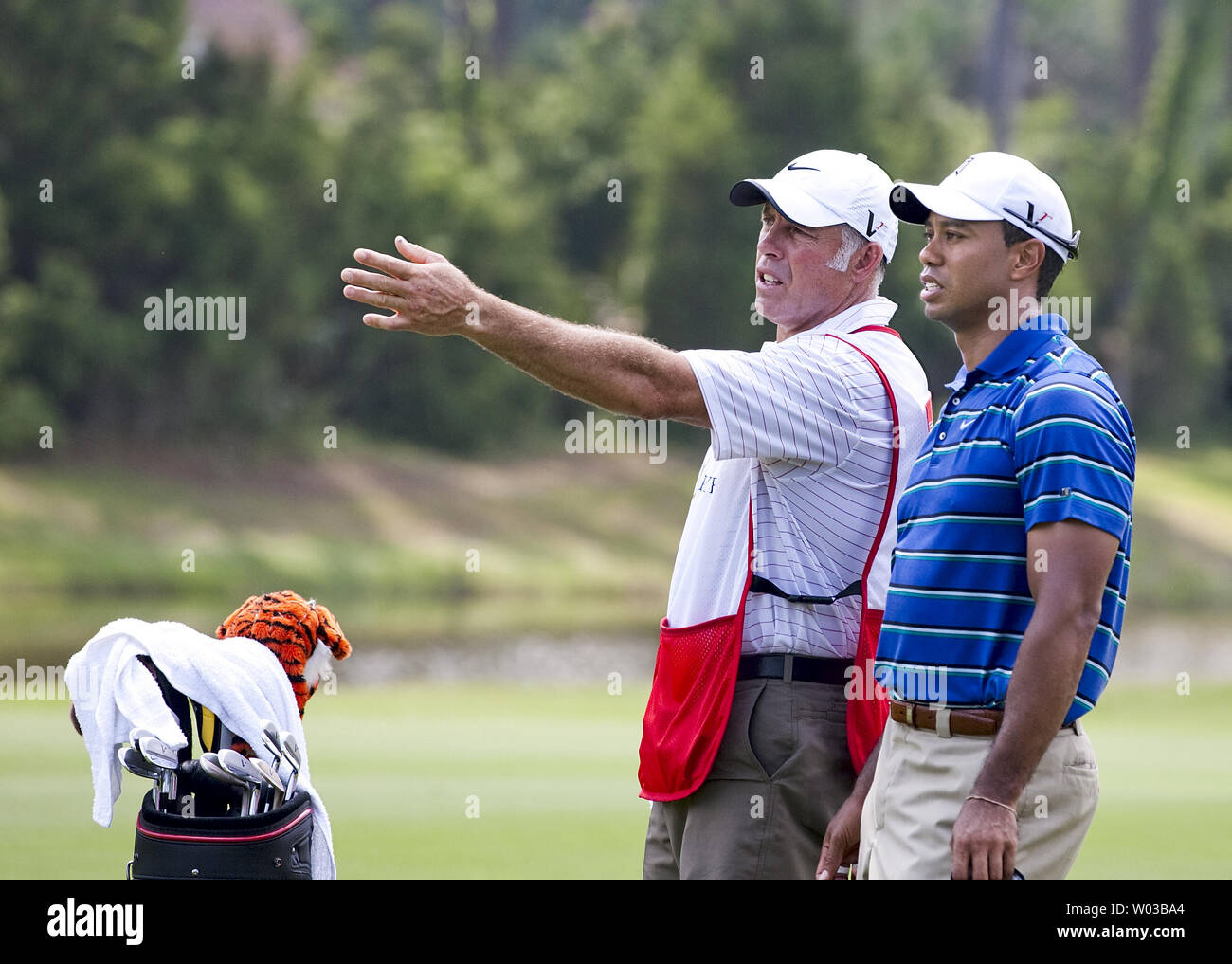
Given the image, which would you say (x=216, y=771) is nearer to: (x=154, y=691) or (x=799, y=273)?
(x=154, y=691)

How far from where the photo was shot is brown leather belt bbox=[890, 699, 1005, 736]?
10.2 ft

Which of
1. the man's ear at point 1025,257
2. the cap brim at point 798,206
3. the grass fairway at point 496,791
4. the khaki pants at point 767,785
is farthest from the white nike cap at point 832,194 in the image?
the grass fairway at point 496,791

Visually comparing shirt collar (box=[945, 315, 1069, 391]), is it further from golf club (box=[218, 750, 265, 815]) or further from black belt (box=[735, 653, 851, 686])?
golf club (box=[218, 750, 265, 815])

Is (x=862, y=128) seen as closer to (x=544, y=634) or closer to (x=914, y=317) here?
(x=914, y=317)

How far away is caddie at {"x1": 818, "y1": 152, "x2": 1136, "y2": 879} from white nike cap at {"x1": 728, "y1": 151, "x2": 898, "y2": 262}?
1.02 feet

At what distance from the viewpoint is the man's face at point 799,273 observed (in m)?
3.69

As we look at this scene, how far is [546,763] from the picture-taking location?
432 inches

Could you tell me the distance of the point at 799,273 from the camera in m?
3.70

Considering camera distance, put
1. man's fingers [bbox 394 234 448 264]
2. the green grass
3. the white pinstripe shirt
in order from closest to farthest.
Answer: man's fingers [bbox 394 234 448 264] → the white pinstripe shirt → the green grass

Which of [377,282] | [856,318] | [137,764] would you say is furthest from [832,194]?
[137,764]

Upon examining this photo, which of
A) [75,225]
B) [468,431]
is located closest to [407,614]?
[468,431]

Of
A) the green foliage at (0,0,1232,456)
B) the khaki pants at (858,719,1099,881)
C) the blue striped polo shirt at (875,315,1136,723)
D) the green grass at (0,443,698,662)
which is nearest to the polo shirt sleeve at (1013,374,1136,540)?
the blue striped polo shirt at (875,315,1136,723)

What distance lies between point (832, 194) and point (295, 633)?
54.4 inches

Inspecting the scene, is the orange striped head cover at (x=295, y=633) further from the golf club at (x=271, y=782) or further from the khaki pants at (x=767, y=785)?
the khaki pants at (x=767, y=785)
